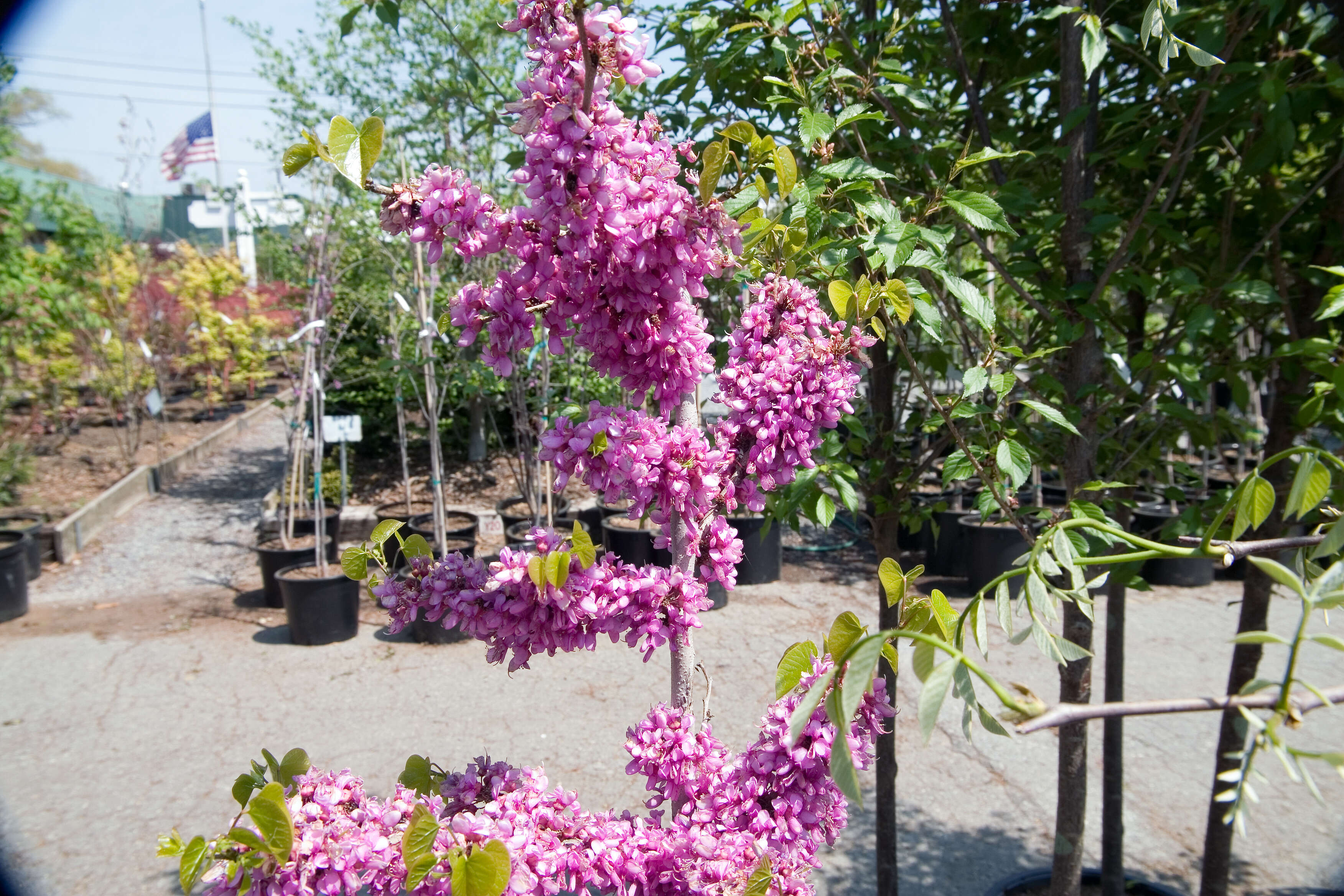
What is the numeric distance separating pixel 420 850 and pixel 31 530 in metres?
7.85

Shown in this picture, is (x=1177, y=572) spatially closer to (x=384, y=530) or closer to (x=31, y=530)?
(x=384, y=530)

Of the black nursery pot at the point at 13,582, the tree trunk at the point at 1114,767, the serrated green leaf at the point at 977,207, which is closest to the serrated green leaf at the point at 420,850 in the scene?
the serrated green leaf at the point at 977,207

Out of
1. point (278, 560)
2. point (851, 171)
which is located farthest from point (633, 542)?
point (851, 171)

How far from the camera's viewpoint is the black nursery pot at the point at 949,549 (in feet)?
23.1

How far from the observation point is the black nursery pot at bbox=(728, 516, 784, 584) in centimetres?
653

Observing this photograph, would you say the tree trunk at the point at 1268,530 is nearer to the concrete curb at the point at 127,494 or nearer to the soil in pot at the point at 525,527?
the soil in pot at the point at 525,527

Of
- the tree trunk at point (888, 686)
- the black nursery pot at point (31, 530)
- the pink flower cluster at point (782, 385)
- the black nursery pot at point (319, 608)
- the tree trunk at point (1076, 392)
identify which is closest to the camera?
the pink flower cluster at point (782, 385)

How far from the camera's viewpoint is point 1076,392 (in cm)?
203

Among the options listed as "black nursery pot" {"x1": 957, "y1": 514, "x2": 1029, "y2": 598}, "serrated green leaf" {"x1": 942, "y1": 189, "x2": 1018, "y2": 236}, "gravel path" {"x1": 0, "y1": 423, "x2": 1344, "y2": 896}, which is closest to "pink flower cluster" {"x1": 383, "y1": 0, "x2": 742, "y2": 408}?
"serrated green leaf" {"x1": 942, "y1": 189, "x2": 1018, "y2": 236}

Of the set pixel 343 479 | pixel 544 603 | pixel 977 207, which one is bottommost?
pixel 343 479

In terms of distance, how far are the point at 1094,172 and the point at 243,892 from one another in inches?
87.9

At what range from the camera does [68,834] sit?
131 inches

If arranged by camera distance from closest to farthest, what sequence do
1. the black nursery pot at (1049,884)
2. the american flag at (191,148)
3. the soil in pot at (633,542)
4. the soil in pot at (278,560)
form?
the black nursery pot at (1049,884), the soil in pot at (633,542), the soil in pot at (278,560), the american flag at (191,148)

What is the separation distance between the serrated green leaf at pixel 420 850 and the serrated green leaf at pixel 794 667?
0.44 meters
